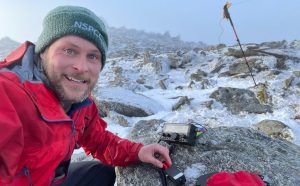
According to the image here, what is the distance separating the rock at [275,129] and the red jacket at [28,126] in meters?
6.79

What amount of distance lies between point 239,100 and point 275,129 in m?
3.13

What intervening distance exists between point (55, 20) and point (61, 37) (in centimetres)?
22

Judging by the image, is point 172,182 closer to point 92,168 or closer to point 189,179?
point 189,179

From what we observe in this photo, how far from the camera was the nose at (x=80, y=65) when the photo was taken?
2916 mm

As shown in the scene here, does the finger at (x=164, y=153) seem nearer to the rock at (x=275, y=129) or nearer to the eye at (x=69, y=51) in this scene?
the eye at (x=69, y=51)

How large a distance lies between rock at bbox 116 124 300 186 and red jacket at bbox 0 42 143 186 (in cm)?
95

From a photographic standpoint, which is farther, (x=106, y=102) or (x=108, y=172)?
(x=106, y=102)

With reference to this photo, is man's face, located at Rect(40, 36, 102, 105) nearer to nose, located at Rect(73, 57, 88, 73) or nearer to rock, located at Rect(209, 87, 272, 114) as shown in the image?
nose, located at Rect(73, 57, 88, 73)

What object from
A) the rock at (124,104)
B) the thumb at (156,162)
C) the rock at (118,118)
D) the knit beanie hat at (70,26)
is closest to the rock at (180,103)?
the rock at (124,104)

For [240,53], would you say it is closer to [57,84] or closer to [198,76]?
[198,76]

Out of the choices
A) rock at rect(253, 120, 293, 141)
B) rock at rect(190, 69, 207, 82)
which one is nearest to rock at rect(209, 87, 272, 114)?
rock at rect(253, 120, 293, 141)

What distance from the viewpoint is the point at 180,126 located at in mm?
3801

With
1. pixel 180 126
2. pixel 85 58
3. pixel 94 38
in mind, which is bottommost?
pixel 180 126

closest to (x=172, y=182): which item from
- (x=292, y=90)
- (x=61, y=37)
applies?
(x=61, y=37)
